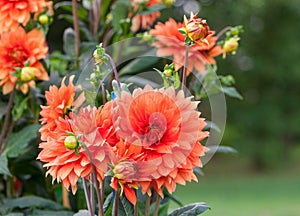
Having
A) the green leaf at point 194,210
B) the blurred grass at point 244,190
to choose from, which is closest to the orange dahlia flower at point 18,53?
the green leaf at point 194,210

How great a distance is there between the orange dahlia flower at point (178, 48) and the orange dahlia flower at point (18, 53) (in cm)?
20

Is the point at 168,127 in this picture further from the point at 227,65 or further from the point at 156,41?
the point at 227,65

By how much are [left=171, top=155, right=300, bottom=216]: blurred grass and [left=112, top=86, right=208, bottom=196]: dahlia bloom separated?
140 inches

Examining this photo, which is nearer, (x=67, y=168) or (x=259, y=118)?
(x=67, y=168)

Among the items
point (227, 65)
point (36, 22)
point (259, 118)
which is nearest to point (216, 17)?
point (227, 65)

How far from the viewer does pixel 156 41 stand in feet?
3.58

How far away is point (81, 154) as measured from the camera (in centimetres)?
70

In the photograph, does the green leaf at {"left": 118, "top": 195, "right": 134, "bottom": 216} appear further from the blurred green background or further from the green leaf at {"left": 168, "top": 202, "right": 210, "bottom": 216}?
the blurred green background

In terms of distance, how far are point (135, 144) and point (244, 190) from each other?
23.4 feet

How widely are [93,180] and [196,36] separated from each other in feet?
0.70

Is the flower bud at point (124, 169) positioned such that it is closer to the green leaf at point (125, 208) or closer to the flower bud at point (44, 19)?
the green leaf at point (125, 208)

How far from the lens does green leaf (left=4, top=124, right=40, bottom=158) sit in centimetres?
109

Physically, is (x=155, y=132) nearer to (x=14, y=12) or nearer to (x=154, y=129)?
(x=154, y=129)

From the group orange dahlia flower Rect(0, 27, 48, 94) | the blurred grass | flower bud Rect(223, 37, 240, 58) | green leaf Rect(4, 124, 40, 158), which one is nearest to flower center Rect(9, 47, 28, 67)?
orange dahlia flower Rect(0, 27, 48, 94)
